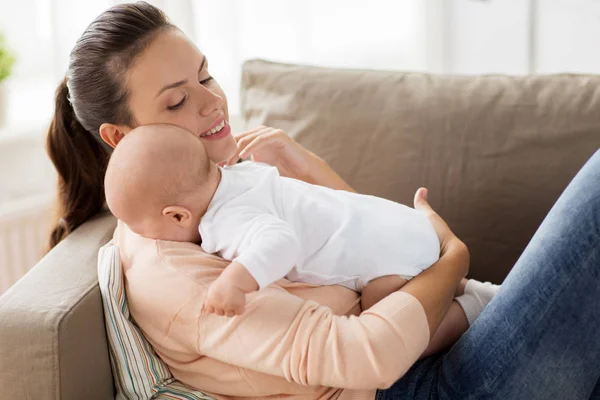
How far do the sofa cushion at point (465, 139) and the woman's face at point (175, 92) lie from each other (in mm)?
513

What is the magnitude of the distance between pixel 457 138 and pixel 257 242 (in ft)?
2.52

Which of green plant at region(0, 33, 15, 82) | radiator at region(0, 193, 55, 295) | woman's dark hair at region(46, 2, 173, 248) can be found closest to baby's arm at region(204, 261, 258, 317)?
woman's dark hair at region(46, 2, 173, 248)

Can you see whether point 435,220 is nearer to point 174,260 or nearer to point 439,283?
point 439,283

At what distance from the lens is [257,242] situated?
3.73 ft

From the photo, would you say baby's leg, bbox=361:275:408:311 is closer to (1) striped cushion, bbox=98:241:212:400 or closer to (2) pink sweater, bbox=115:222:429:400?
(2) pink sweater, bbox=115:222:429:400

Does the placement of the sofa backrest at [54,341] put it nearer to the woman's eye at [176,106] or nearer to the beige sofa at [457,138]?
the beige sofa at [457,138]

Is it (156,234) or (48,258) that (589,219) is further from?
(48,258)

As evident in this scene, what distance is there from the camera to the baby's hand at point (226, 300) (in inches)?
43.4

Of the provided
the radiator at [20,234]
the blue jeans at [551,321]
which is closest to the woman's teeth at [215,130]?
the blue jeans at [551,321]

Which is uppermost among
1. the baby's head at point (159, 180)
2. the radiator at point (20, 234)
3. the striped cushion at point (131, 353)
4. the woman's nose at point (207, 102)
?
the woman's nose at point (207, 102)

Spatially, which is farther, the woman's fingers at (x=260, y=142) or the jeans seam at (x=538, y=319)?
the woman's fingers at (x=260, y=142)

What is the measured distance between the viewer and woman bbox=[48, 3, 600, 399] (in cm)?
118

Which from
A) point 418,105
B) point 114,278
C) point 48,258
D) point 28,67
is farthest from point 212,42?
point 114,278

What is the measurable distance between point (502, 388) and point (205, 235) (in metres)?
0.52
